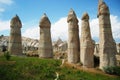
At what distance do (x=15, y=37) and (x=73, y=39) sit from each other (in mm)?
10128

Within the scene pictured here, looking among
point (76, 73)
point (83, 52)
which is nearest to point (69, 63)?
point (83, 52)

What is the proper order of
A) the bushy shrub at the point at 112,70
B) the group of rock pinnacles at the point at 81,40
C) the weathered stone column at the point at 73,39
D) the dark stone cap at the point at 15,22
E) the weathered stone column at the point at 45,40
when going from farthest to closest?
the dark stone cap at the point at 15,22 → the weathered stone column at the point at 45,40 → the weathered stone column at the point at 73,39 → the group of rock pinnacles at the point at 81,40 → the bushy shrub at the point at 112,70

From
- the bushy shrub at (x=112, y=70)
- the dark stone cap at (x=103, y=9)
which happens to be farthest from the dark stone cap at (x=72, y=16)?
the bushy shrub at (x=112, y=70)

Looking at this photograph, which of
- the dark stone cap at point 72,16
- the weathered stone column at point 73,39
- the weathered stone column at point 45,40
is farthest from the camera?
the weathered stone column at point 45,40

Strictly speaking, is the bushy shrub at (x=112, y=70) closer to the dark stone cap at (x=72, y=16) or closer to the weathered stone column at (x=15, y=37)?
the dark stone cap at (x=72, y=16)

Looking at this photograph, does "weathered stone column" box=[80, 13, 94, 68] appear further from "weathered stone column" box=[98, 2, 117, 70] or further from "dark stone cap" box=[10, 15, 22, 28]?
"dark stone cap" box=[10, 15, 22, 28]

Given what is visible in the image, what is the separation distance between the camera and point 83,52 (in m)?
39.8

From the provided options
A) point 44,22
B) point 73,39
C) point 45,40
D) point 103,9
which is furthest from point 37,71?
point 103,9

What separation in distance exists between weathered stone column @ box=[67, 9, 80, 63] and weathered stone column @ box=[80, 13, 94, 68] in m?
1.46

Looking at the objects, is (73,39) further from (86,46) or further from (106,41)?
(106,41)

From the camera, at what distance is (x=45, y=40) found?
44250mm

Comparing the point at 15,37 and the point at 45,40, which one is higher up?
the point at 15,37

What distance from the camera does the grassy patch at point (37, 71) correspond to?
31984 millimetres

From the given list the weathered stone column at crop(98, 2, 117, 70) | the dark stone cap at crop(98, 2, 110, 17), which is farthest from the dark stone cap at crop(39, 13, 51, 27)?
the weathered stone column at crop(98, 2, 117, 70)
